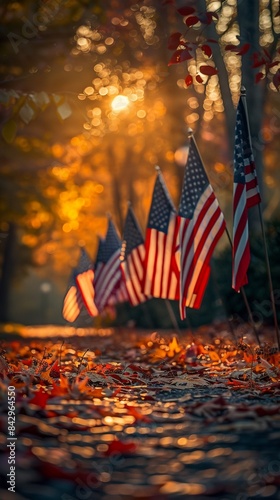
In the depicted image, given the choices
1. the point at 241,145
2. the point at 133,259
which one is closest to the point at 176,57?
the point at 241,145

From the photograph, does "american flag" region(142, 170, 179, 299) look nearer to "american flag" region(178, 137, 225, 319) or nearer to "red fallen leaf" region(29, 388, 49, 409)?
"american flag" region(178, 137, 225, 319)

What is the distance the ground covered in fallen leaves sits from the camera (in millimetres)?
3967

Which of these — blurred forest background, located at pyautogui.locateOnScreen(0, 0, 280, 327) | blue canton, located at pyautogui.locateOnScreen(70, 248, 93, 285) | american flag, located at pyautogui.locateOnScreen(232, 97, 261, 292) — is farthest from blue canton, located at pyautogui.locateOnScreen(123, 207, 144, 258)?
american flag, located at pyautogui.locateOnScreen(232, 97, 261, 292)

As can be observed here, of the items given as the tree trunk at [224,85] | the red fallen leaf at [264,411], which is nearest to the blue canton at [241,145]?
the red fallen leaf at [264,411]

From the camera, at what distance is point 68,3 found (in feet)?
52.2

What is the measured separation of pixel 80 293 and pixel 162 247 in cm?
290

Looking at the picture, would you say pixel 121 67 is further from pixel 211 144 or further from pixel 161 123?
pixel 211 144

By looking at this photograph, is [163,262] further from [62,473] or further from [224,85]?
[62,473]

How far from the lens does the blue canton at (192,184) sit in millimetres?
8891

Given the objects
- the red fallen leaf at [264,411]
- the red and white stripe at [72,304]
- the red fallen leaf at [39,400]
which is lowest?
the red fallen leaf at [264,411]

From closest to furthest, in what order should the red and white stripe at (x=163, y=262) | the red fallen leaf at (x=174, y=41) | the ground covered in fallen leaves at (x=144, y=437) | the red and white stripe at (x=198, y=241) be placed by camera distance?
the ground covered in fallen leaves at (x=144, y=437) < the red and white stripe at (x=198, y=241) < the red fallen leaf at (x=174, y=41) < the red and white stripe at (x=163, y=262)

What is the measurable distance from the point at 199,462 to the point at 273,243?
11.2m

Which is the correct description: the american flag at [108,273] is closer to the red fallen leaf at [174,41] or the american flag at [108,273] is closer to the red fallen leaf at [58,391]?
the red fallen leaf at [174,41]

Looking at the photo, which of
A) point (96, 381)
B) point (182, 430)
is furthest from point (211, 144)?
point (182, 430)
